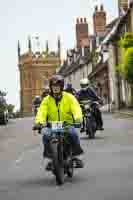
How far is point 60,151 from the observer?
12.1m

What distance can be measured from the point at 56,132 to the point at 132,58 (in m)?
46.8

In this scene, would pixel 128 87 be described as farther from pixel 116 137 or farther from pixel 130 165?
pixel 130 165

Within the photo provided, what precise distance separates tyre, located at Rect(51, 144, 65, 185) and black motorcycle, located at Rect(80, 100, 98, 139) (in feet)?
37.7

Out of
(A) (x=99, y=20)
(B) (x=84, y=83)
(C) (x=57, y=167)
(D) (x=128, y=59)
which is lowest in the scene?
(C) (x=57, y=167)

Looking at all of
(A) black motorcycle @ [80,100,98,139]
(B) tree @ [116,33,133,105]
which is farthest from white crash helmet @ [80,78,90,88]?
(B) tree @ [116,33,133,105]

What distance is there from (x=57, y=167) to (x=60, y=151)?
10.9 inches

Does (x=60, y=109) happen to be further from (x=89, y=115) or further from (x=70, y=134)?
(x=89, y=115)

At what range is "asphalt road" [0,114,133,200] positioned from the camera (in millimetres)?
10727

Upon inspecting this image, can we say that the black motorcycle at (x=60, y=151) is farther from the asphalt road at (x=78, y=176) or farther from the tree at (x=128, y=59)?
the tree at (x=128, y=59)

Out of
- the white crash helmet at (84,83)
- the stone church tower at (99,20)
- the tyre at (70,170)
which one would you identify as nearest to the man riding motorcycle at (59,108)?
the tyre at (70,170)

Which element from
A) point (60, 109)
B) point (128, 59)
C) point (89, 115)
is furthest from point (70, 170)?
point (128, 59)

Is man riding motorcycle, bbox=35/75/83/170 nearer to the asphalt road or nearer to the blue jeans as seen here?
the blue jeans

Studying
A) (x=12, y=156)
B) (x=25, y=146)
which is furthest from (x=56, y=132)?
(x=25, y=146)

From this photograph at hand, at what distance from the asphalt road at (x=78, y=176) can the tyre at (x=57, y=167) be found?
110 mm
